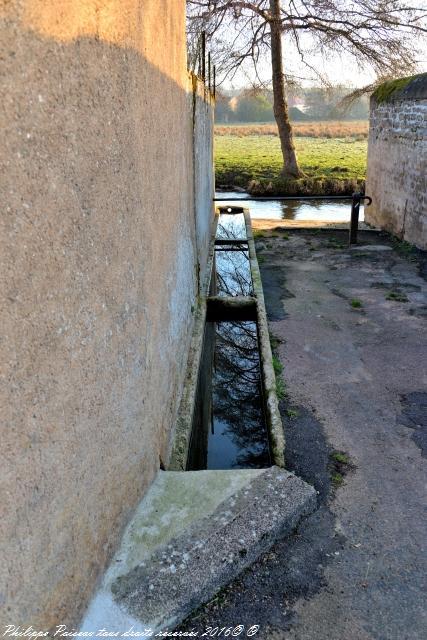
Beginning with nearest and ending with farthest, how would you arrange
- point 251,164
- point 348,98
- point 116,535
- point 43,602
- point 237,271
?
1. point 43,602
2. point 116,535
3. point 237,271
4. point 348,98
5. point 251,164

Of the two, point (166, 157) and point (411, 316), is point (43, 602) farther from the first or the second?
point (411, 316)

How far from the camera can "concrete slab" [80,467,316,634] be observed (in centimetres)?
232

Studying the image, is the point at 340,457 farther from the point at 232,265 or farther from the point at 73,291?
the point at 232,265

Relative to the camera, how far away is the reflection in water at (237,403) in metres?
4.45

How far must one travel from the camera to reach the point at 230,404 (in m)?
5.27

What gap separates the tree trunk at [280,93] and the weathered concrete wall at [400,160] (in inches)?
367

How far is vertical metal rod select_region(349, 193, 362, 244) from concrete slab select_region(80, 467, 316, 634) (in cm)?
753

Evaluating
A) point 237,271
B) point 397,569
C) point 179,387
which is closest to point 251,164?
point 237,271

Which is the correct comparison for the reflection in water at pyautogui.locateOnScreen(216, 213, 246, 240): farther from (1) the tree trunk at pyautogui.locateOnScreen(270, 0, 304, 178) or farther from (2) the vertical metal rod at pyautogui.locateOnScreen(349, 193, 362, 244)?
(1) the tree trunk at pyautogui.locateOnScreen(270, 0, 304, 178)

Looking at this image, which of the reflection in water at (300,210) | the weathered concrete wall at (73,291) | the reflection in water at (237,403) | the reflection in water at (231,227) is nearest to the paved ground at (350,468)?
the reflection in water at (237,403)

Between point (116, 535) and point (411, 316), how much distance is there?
15.8ft

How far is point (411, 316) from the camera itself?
647 centimetres

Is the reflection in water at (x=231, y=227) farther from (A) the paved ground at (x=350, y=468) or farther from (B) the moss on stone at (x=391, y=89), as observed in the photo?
(A) the paved ground at (x=350, y=468)

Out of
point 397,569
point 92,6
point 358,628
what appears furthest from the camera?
point 397,569
